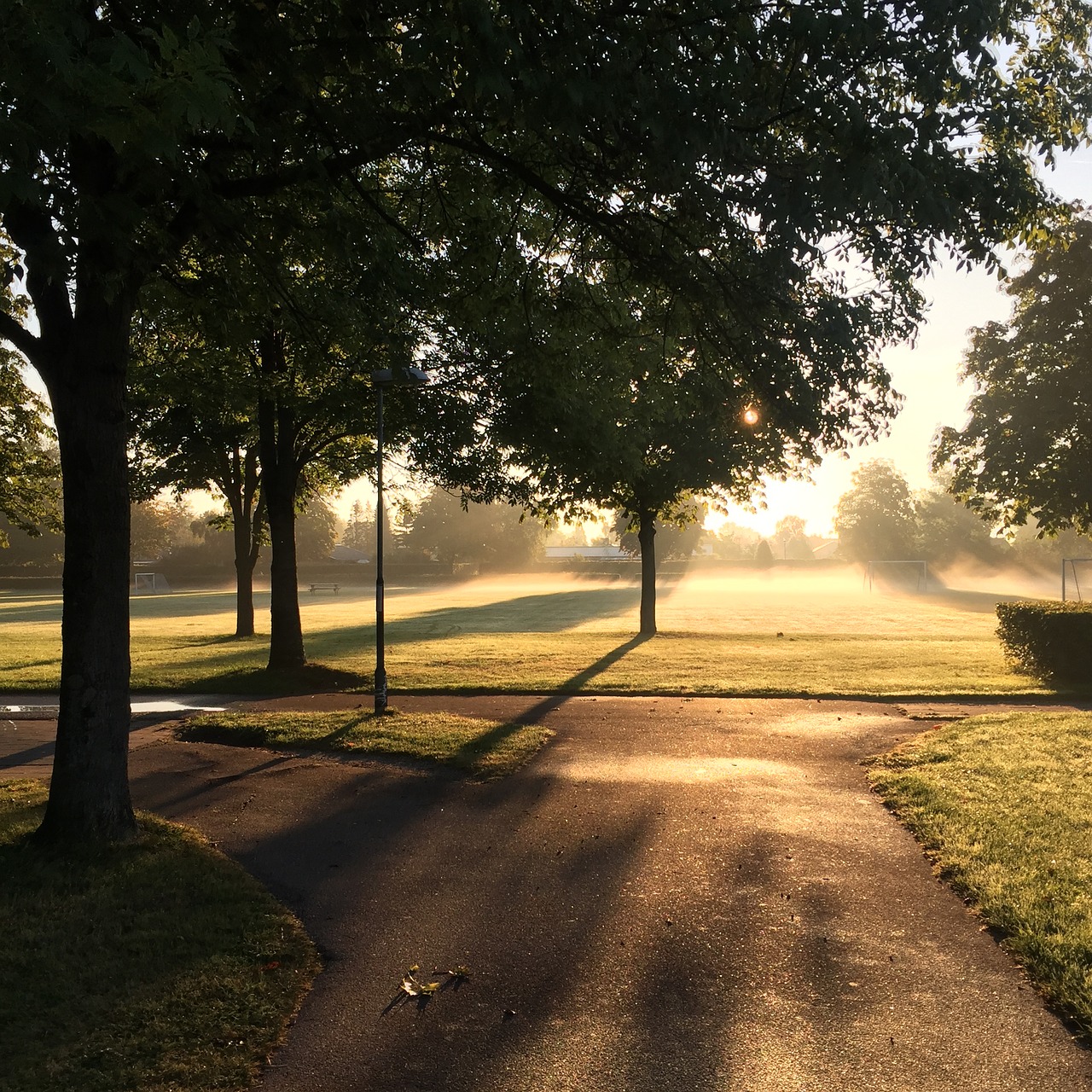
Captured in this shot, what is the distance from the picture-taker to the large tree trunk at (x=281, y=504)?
17.5 m

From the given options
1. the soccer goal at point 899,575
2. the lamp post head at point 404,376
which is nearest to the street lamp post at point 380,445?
the lamp post head at point 404,376

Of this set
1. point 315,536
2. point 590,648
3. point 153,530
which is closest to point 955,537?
point 315,536

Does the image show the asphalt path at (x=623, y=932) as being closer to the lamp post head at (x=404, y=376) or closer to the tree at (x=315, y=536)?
the lamp post head at (x=404, y=376)

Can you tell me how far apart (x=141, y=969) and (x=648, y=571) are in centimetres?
2800

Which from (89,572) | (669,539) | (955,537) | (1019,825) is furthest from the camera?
(669,539)

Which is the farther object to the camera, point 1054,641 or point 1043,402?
point 1043,402

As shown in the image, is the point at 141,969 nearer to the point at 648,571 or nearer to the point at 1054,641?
the point at 1054,641

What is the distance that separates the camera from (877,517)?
110 metres

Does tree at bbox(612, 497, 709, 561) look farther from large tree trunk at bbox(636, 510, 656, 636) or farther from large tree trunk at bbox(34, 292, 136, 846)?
large tree trunk at bbox(34, 292, 136, 846)

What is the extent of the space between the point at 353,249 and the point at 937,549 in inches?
3995

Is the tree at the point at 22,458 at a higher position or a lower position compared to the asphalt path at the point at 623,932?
higher

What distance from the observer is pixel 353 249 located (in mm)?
7941

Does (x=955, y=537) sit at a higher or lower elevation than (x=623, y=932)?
higher

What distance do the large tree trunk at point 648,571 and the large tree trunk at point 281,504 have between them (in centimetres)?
1425
